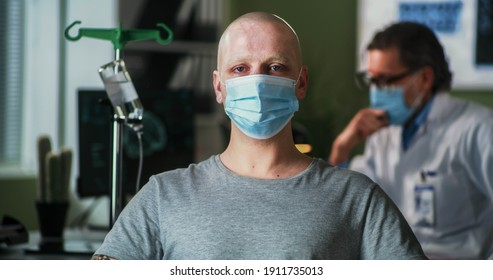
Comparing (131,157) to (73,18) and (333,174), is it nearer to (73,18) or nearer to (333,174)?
(73,18)

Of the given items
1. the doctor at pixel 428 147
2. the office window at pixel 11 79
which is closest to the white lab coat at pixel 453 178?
the doctor at pixel 428 147

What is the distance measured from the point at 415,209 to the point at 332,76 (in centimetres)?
154

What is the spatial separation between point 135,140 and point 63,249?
50cm

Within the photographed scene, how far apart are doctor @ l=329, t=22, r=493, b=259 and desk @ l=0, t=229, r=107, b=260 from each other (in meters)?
1.02

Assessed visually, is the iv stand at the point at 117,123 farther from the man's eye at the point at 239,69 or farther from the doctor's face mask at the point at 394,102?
the doctor's face mask at the point at 394,102

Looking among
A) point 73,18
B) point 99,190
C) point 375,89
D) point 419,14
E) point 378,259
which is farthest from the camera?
point 419,14

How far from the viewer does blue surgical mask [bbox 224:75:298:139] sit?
1.46 metres

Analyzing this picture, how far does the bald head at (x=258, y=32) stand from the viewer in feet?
4.69

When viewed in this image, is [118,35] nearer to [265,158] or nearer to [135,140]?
[265,158]

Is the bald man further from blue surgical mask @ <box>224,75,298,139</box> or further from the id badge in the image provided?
the id badge

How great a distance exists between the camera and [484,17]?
417cm

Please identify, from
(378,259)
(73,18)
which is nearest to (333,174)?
(378,259)

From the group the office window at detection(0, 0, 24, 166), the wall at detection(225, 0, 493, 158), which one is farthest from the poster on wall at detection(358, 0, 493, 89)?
the office window at detection(0, 0, 24, 166)

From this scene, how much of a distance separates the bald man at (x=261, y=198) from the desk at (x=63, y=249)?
102cm
